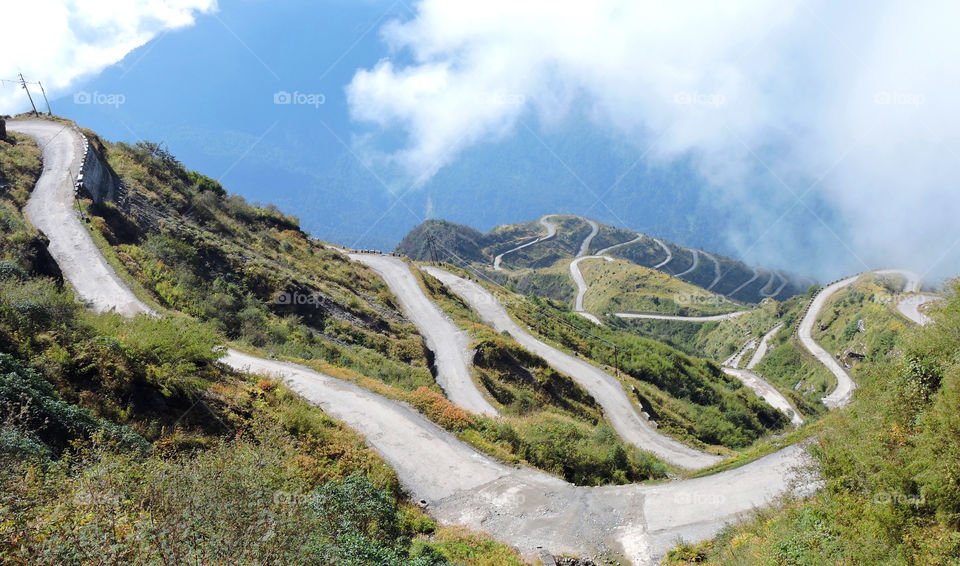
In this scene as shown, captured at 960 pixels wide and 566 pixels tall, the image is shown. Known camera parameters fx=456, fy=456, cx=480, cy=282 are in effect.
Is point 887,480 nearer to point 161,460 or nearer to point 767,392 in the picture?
point 161,460

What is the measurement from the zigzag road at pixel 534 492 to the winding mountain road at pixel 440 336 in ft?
14.6

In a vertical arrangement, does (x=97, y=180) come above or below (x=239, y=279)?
below

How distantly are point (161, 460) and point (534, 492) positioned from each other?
1063 cm

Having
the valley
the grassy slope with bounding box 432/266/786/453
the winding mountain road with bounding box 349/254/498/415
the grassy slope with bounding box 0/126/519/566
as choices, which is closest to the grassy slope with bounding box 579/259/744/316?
the valley

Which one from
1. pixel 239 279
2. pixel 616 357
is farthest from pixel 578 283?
pixel 239 279

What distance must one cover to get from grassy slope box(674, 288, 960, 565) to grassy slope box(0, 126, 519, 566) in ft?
21.2

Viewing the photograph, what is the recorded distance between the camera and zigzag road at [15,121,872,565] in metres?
13.2

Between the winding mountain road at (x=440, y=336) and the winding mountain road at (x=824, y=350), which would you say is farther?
the winding mountain road at (x=824, y=350)

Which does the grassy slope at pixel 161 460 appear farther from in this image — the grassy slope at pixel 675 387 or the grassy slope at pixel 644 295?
the grassy slope at pixel 644 295

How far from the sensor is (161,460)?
9727 millimetres

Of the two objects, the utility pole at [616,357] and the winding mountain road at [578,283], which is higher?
the winding mountain road at [578,283]

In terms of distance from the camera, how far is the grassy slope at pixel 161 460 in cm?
570

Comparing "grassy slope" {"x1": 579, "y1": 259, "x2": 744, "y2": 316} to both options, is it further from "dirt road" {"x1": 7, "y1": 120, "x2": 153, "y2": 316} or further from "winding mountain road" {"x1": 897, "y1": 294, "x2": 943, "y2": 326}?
"dirt road" {"x1": 7, "y1": 120, "x2": 153, "y2": 316}

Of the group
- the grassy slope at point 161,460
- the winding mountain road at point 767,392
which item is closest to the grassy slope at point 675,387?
the winding mountain road at point 767,392
